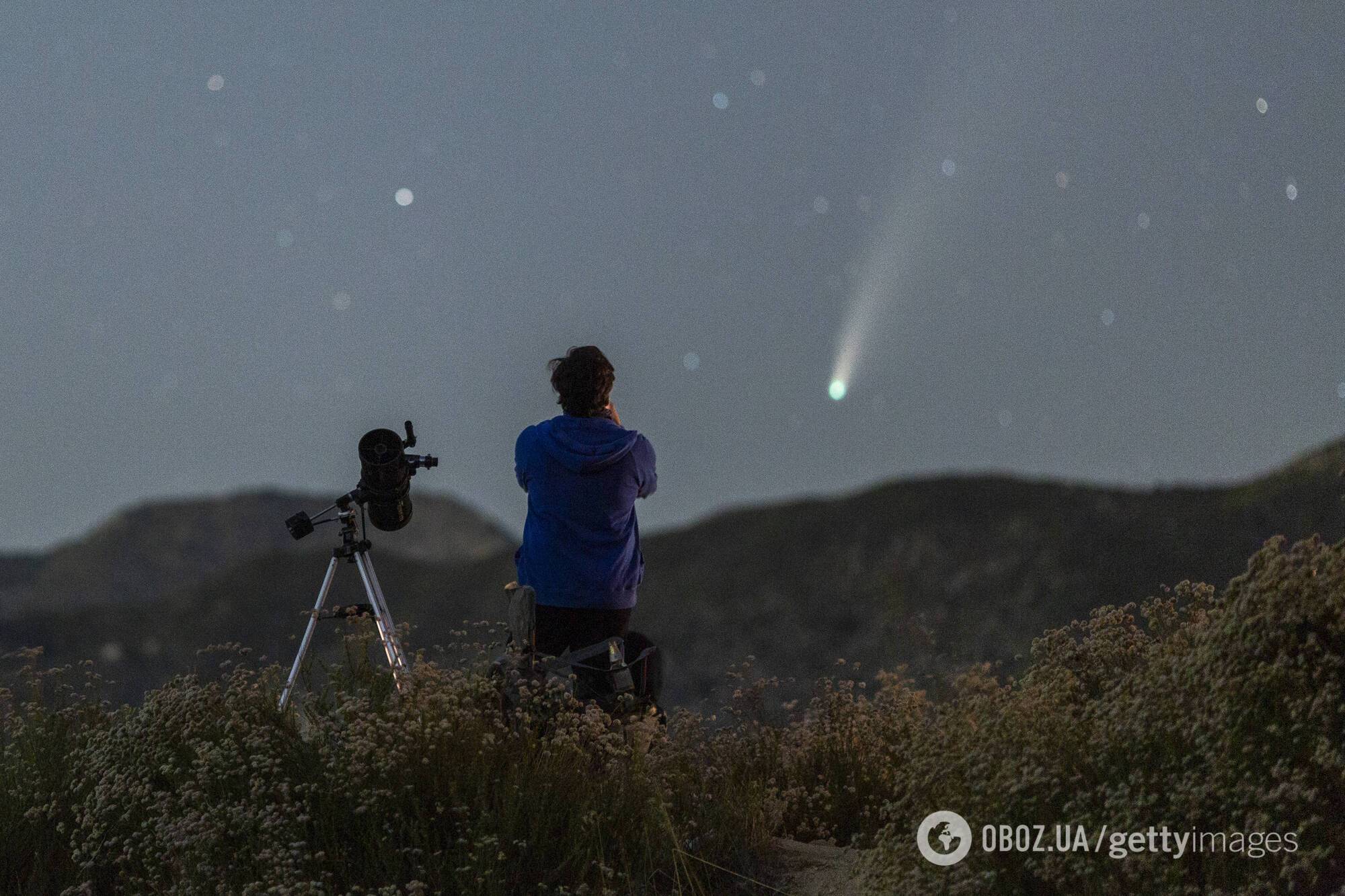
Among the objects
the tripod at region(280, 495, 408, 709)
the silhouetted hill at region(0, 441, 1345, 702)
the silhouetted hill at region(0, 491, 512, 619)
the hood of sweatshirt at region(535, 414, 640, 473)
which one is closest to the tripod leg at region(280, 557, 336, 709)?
the tripod at region(280, 495, 408, 709)

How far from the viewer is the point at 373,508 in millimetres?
6867

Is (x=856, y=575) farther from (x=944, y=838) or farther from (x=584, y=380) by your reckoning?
(x=944, y=838)

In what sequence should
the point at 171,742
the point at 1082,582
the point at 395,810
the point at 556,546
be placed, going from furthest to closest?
the point at 1082,582
the point at 556,546
the point at 171,742
the point at 395,810

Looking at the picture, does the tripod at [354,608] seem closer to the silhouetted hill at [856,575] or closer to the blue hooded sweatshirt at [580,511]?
the blue hooded sweatshirt at [580,511]

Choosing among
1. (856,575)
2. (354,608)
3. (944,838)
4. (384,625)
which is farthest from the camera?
(856,575)

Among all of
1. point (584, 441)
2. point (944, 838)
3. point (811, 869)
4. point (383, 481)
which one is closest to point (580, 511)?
point (584, 441)

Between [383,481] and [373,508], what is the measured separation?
188mm

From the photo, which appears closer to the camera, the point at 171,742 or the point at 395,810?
the point at 395,810

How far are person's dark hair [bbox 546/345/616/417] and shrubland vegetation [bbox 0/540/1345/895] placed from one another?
143cm

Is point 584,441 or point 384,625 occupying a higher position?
point 584,441

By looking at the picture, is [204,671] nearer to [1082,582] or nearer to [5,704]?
[5,704]

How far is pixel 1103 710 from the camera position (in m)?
5.15

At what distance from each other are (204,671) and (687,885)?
9.75ft

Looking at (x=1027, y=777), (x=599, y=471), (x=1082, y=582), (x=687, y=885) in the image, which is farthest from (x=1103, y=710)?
(x=1082, y=582)
